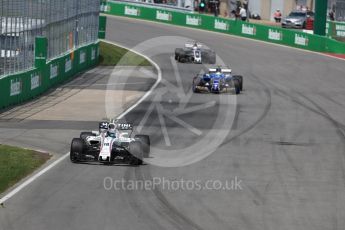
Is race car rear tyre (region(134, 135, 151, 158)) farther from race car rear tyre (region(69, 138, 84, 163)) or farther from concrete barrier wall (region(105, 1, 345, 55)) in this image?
concrete barrier wall (region(105, 1, 345, 55))

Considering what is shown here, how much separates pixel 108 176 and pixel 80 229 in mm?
4672

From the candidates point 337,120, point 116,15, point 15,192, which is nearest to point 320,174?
point 15,192

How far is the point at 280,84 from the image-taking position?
40812 mm

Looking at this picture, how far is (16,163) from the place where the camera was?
19562mm

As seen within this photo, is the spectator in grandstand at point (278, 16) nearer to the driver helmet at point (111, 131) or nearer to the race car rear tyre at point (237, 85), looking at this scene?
the race car rear tyre at point (237, 85)

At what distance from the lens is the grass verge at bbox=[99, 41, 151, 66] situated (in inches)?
1868

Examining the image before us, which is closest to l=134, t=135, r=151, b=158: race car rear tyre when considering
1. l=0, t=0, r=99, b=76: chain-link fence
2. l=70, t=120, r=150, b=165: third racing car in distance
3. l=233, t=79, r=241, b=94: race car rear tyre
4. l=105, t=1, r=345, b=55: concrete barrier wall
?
l=70, t=120, r=150, b=165: third racing car in distance

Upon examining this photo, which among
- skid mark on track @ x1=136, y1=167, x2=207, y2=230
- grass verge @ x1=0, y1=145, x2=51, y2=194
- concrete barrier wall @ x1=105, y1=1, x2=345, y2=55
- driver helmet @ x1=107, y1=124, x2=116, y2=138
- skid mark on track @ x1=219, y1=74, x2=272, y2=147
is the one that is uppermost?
concrete barrier wall @ x1=105, y1=1, x2=345, y2=55

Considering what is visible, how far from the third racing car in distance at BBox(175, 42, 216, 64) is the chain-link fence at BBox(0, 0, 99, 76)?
5.22 m

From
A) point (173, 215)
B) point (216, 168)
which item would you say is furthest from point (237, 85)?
point (173, 215)

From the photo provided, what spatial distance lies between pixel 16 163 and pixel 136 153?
2.77 metres

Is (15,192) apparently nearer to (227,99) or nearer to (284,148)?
(284,148)

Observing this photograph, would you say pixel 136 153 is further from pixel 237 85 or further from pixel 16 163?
pixel 237 85
